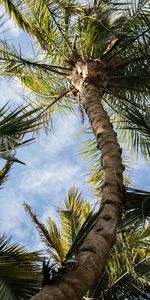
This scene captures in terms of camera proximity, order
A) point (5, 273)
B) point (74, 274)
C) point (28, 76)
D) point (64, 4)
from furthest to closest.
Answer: point (28, 76)
point (64, 4)
point (5, 273)
point (74, 274)

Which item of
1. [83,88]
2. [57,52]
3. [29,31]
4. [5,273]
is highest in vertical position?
[29,31]

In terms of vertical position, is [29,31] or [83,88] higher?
[29,31]

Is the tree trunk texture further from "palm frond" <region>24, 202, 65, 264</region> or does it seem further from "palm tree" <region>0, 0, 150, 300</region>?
"palm frond" <region>24, 202, 65, 264</region>

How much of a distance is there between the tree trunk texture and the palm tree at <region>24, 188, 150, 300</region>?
0.41 metres

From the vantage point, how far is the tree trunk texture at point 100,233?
3.11m

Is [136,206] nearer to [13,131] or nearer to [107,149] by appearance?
[107,149]

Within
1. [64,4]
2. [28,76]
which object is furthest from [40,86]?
[64,4]

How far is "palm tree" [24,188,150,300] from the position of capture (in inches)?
256

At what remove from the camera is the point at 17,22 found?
9.22 metres

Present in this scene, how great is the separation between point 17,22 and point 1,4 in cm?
47

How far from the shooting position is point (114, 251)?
7652mm

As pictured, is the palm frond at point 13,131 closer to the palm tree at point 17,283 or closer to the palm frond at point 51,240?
the palm tree at point 17,283

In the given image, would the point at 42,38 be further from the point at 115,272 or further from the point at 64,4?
the point at 115,272

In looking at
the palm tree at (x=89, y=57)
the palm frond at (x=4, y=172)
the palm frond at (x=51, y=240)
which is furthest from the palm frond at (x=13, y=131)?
the palm frond at (x=51, y=240)
